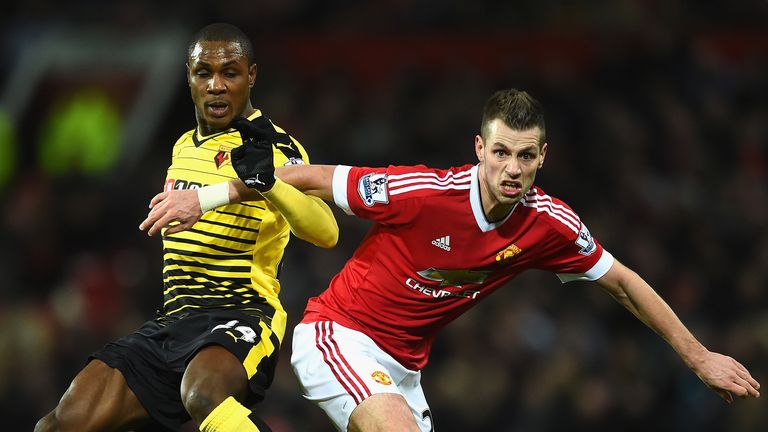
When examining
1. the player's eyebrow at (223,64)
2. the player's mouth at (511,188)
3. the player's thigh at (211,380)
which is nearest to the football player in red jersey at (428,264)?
the player's mouth at (511,188)

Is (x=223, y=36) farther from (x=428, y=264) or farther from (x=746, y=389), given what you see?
(x=746, y=389)

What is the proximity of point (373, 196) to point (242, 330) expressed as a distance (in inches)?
29.9

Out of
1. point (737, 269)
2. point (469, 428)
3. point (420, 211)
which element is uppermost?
point (420, 211)

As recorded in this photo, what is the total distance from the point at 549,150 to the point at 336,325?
5266 mm

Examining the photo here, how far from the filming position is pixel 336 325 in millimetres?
5105

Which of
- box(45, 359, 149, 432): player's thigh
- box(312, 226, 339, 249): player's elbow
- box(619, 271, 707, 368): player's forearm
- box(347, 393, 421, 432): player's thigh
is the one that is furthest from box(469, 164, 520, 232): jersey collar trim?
box(45, 359, 149, 432): player's thigh

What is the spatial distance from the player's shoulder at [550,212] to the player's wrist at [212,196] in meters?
1.28

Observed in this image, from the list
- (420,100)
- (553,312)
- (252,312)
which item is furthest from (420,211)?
(420,100)

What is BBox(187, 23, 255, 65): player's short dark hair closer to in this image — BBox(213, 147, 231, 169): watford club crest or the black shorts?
BBox(213, 147, 231, 169): watford club crest

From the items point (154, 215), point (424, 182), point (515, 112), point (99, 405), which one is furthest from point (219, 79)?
point (99, 405)

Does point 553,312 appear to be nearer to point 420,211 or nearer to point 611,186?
point 611,186

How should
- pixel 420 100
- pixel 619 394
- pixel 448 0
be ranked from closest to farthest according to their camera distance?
1. pixel 619 394
2. pixel 420 100
3. pixel 448 0

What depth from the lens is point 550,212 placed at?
5.10m

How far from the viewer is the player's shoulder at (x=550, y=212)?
509cm
